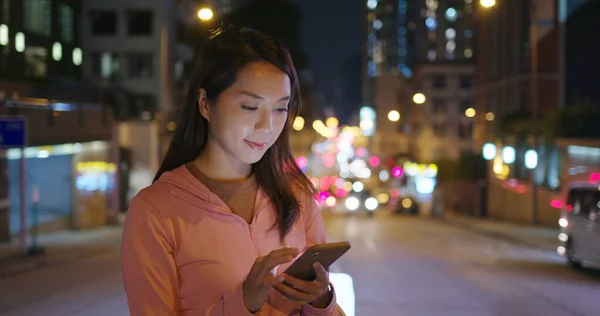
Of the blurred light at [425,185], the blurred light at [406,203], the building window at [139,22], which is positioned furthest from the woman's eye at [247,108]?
the blurred light at [425,185]

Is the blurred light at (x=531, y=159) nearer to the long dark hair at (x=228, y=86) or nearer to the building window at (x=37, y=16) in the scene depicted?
the building window at (x=37, y=16)

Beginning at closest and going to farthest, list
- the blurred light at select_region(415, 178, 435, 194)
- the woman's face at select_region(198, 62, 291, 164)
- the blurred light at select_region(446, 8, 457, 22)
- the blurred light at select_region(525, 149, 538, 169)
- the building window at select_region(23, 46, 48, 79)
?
the woman's face at select_region(198, 62, 291, 164)
the building window at select_region(23, 46, 48, 79)
the blurred light at select_region(525, 149, 538, 169)
the blurred light at select_region(415, 178, 435, 194)
the blurred light at select_region(446, 8, 457, 22)

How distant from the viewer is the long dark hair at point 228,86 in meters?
3.18

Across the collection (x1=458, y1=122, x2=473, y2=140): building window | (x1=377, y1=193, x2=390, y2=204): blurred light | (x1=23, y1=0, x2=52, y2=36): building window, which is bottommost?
(x1=377, y1=193, x2=390, y2=204): blurred light

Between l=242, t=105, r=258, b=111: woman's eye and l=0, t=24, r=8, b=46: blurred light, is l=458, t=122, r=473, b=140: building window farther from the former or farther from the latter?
l=242, t=105, r=258, b=111: woman's eye

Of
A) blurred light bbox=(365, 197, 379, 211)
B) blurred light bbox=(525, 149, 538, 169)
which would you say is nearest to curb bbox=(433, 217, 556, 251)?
blurred light bbox=(525, 149, 538, 169)

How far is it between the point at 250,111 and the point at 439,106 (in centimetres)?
8383

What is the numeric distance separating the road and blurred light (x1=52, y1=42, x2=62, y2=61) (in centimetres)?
2449

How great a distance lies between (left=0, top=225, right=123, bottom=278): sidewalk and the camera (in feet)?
57.7

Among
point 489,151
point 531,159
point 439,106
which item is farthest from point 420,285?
point 439,106

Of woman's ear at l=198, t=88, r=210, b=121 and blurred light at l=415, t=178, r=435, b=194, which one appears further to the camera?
blurred light at l=415, t=178, r=435, b=194

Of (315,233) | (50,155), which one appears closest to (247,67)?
(315,233)

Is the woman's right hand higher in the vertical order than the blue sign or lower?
lower

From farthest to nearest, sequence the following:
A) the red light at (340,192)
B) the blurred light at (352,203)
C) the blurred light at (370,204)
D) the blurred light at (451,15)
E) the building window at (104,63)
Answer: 1. the blurred light at (451,15)
2. the red light at (340,192)
3. the building window at (104,63)
4. the blurred light at (370,204)
5. the blurred light at (352,203)
